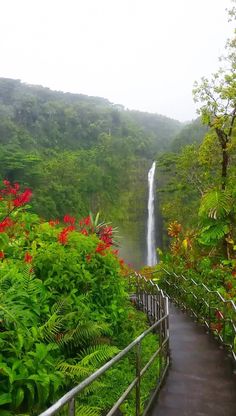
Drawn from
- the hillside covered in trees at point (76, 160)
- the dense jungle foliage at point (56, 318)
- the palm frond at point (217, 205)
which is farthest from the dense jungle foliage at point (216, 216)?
the hillside covered in trees at point (76, 160)

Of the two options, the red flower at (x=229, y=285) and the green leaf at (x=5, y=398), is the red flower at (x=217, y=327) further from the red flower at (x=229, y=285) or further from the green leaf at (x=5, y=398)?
the green leaf at (x=5, y=398)

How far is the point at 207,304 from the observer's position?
785cm

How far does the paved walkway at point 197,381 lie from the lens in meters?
4.24

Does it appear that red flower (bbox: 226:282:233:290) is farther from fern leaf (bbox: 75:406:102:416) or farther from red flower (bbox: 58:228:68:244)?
fern leaf (bbox: 75:406:102:416)

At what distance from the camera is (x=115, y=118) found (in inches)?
2827

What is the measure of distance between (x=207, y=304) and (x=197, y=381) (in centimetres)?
286

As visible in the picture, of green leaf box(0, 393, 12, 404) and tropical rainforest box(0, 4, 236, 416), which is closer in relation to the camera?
green leaf box(0, 393, 12, 404)

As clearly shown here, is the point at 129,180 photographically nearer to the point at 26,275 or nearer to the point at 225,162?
the point at 225,162

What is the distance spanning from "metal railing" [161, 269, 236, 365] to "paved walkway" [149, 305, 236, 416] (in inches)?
9.7

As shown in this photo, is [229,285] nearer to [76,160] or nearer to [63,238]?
[63,238]

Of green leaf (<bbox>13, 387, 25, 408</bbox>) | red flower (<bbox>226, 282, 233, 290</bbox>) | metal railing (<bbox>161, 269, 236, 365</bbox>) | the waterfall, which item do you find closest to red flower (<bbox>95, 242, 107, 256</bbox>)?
metal railing (<bbox>161, 269, 236, 365</bbox>)

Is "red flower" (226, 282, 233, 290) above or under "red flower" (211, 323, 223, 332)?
above

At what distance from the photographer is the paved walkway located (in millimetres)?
4242

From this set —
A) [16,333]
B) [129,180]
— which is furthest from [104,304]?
[129,180]
